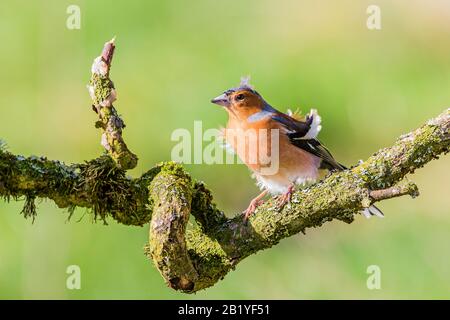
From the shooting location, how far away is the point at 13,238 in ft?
21.4

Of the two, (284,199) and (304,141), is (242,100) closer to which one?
(304,141)

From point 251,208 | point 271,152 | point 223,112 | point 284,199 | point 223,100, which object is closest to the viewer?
point 284,199

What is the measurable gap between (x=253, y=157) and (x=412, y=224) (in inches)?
116

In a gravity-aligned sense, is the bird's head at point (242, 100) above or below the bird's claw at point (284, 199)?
above

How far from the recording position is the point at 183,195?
3.17m

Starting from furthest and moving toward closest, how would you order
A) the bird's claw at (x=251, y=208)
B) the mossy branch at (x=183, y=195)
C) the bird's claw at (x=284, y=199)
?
the bird's claw at (x=251, y=208) < the bird's claw at (x=284, y=199) < the mossy branch at (x=183, y=195)

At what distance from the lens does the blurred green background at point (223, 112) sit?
630cm

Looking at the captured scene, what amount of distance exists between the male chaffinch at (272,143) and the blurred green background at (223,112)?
185cm

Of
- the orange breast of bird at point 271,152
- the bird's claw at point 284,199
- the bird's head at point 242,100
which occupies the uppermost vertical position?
the bird's head at point 242,100

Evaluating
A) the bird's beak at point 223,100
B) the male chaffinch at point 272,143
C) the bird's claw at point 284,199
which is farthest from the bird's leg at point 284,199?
the bird's beak at point 223,100

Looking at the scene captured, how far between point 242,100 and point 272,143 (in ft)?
0.79

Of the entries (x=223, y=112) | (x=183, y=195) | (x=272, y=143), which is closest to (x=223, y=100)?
(x=272, y=143)

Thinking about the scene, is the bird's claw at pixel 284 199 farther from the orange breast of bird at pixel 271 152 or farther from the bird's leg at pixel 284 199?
the orange breast of bird at pixel 271 152

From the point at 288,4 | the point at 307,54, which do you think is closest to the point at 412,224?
the point at 307,54
